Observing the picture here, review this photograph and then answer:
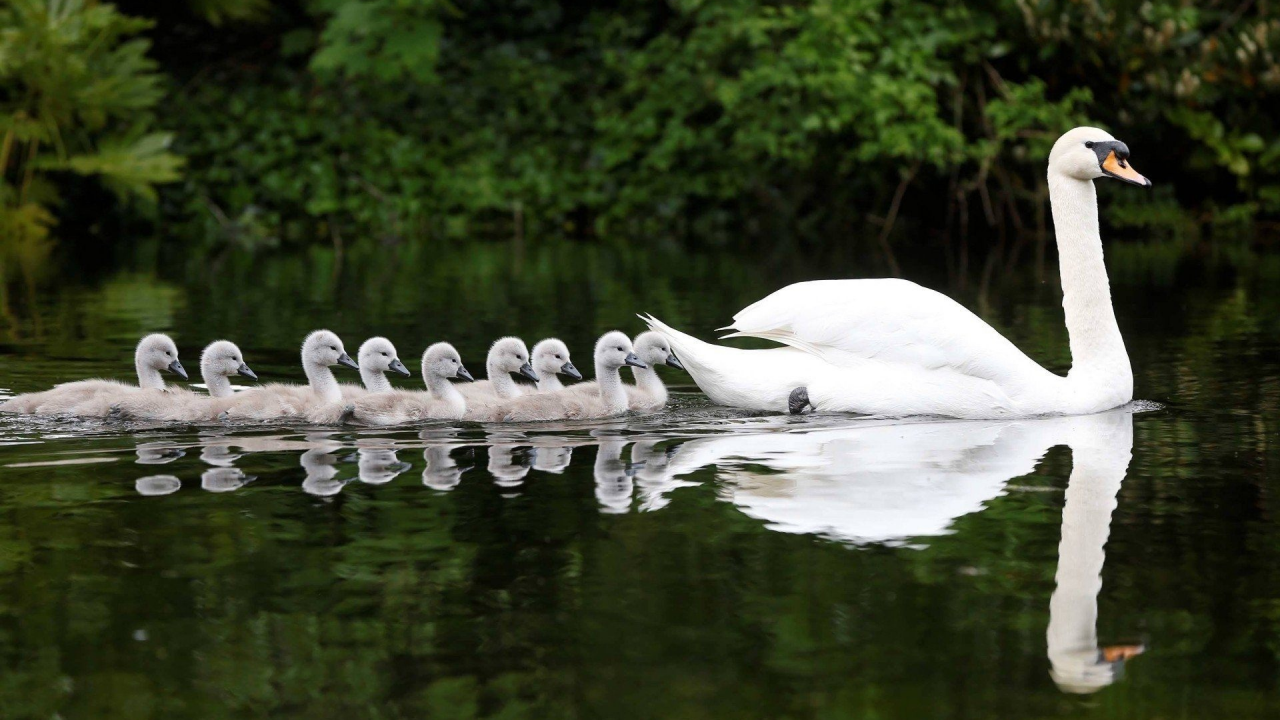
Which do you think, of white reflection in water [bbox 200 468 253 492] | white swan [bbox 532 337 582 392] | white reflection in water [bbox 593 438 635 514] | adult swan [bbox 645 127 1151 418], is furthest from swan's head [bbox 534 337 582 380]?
white reflection in water [bbox 200 468 253 492]

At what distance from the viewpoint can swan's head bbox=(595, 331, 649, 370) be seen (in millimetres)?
8617

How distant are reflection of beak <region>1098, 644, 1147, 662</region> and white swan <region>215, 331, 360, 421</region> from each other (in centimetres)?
448

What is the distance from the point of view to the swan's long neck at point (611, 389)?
8617 millimetres

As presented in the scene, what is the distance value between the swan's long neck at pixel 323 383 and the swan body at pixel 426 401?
0.38 ft

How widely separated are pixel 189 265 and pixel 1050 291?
914cm

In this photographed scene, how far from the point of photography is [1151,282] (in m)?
16.3

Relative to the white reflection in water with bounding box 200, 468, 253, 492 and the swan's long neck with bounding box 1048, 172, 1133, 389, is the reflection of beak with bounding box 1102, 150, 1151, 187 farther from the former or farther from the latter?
the white reflection in water with bounding box 200, 468, 253, 492

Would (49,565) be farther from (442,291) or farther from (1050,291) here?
(1050,291)

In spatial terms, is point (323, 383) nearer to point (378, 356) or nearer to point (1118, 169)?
point (378, 356)

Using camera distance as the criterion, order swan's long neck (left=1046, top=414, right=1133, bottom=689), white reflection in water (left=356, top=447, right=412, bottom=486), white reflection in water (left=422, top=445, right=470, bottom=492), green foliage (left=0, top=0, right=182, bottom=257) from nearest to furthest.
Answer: swan's long neck (left=1046, top=414, right=1133, bottom=689) → white reflection in water (left=422, top=445, right=470, bottom=492) → white reflection in water (left=356, top=447, right=412, bottom=486) → green foliage (left=0, top=0, right=182, bottom=257)

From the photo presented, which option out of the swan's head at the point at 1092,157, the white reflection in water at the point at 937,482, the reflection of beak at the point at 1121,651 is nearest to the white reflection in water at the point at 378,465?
the white reflection in water at the point at 937,482

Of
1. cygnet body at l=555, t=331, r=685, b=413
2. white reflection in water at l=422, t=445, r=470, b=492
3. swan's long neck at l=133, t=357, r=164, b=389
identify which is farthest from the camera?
cygnet body at l=555, t=331, r=685, b=413

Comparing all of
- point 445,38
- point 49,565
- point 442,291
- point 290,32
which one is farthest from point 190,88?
point 49,565

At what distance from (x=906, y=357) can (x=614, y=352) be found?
1.38 meters
